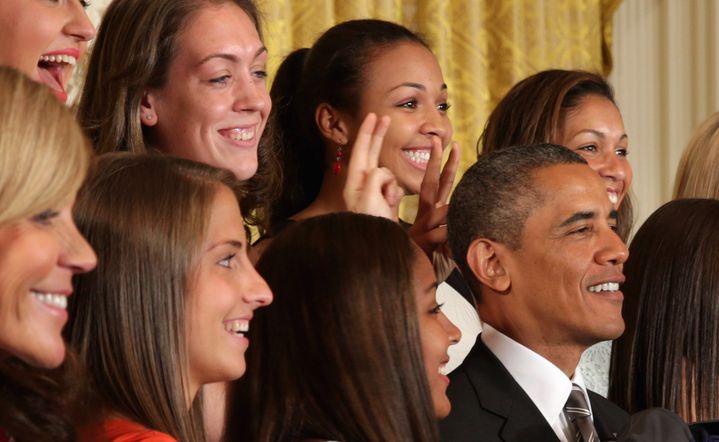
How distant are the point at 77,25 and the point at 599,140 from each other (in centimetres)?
150

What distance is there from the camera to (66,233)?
1.71m

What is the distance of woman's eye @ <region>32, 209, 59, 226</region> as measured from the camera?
66.0 inches

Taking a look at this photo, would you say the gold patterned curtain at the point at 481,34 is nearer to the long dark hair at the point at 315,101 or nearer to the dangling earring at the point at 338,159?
the long dark hair at the point at 315,101

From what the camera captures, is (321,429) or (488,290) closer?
(321,429)

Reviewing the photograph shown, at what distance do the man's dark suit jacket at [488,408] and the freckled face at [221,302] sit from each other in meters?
0.51

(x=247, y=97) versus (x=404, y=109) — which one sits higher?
(x=247, y=97)

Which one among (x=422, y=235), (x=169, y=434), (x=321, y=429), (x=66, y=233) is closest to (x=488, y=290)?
(x=422, y=235)

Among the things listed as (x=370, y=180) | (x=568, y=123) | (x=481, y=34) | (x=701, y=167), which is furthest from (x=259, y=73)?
(x=481, y=34)

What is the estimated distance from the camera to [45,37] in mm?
2400

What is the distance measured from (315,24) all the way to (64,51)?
1.87m

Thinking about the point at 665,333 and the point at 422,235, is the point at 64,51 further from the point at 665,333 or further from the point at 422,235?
the point at 665,333

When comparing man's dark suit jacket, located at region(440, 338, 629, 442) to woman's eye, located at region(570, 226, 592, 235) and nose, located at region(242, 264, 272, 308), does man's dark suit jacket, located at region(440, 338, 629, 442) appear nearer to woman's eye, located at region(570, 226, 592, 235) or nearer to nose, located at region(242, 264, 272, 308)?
woman's eye, located at region(570, 226, 592, 235)

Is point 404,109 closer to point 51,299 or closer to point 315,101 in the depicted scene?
point 315,101

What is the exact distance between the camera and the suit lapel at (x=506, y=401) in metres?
2.47
